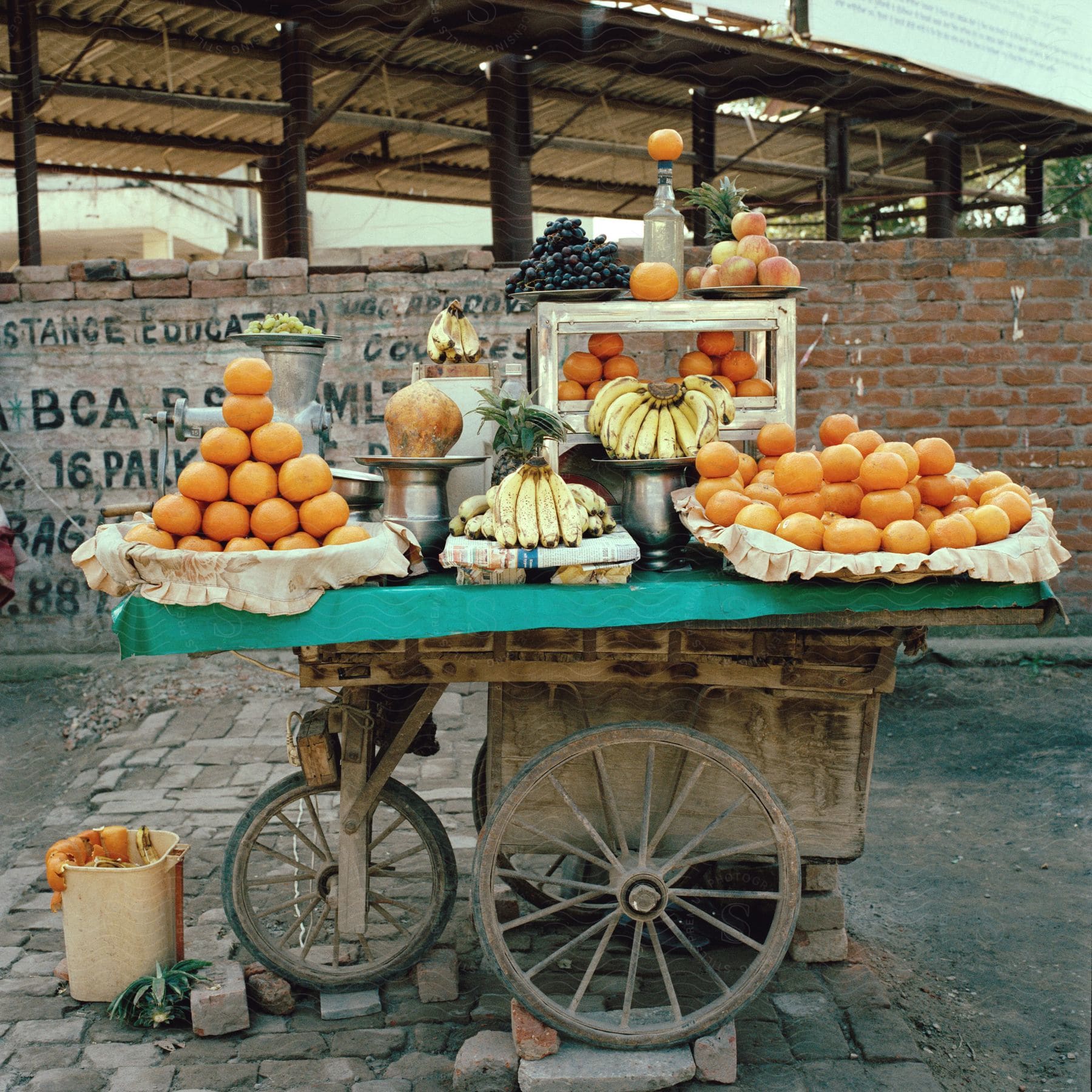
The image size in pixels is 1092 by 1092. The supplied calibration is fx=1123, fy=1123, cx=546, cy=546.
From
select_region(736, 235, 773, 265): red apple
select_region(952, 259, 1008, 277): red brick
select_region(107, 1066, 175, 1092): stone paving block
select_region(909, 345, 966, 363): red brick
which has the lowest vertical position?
select_region(107, 1066, 175, 1092): stone paving block

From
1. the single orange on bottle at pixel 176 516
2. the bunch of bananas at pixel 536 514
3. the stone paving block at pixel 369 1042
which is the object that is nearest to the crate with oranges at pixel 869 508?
the bunch of bananas at pixel 536 514

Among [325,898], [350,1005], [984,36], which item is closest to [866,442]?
[325,898]

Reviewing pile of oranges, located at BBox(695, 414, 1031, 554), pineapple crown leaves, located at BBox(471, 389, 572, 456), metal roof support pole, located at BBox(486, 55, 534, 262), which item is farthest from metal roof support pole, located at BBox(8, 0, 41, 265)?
pile of oranges, located at BBox(695, 414, 1031, 554)

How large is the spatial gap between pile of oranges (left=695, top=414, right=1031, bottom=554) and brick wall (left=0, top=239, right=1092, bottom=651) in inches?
143

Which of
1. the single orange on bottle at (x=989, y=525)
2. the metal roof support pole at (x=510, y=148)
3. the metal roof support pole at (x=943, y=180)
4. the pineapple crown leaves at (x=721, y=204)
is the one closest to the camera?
the single orange on bottle at (x=989, y=525)

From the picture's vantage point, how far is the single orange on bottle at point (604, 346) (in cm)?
350

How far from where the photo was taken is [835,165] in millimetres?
8945

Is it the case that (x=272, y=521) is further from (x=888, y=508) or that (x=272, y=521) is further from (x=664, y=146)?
(x=664, y=146)

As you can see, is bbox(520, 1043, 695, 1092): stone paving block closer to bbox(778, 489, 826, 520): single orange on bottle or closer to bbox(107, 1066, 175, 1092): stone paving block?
bbox(107, 1066, 175, 1092): stone paving block

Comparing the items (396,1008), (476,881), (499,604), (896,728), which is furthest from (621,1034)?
(896,728)

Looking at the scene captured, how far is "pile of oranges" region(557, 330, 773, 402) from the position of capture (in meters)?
3.45

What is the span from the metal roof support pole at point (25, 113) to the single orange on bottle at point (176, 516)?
14.8 feet

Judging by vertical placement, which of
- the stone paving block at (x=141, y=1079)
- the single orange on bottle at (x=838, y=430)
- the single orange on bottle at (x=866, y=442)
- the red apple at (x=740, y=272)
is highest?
the red apple at (x=740, y=272)

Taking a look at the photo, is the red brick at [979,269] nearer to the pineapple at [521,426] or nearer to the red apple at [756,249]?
the red apple at [756,249]
